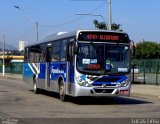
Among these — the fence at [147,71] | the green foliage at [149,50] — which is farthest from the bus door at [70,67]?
the green foliage at [149,50]

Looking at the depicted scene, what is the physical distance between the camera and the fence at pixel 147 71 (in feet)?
125

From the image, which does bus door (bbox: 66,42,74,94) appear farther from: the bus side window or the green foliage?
the green foliage

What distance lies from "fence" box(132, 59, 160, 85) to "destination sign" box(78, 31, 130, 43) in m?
17.0

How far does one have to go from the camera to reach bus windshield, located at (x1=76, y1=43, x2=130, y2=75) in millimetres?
19797

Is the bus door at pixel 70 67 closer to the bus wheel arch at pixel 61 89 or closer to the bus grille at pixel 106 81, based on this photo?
the bus wheel arch at pixel 61 89

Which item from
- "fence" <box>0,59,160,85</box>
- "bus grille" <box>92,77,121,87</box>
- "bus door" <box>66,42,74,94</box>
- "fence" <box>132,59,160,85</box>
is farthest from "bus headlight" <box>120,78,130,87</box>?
"fence" <box>0,59,160,85</box>

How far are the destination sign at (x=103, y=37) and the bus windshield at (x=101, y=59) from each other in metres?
0.25

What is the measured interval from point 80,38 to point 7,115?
5.65m

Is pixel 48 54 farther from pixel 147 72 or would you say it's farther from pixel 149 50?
pixel 149 50

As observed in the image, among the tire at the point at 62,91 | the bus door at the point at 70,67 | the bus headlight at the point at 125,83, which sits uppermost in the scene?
the bus door at the point at 70,67

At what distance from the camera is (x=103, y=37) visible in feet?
66.3

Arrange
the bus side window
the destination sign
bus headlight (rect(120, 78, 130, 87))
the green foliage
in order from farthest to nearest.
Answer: the green foliage → the bus side window → bus headlight (rect(120, 78, 130, 87)) → the destination sign

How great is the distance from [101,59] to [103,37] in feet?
3.24

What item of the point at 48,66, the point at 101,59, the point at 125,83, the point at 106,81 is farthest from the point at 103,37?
the point at 48,66
